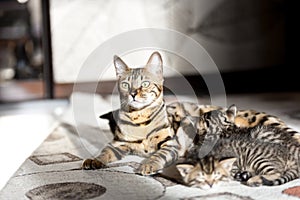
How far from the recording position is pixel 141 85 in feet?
4.41

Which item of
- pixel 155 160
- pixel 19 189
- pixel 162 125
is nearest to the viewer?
pixel 19 189

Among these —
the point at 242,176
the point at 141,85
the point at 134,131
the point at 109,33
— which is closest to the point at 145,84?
the point at 141,85

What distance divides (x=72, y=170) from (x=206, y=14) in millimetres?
1688

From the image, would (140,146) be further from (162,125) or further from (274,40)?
(274,40)

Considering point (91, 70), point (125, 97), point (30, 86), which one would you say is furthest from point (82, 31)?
point (125, 97)

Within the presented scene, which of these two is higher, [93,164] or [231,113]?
[231,113]

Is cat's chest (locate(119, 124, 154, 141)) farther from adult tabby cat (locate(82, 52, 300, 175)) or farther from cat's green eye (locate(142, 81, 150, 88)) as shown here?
cat's green eye (locate(142, 81, 150, 88))

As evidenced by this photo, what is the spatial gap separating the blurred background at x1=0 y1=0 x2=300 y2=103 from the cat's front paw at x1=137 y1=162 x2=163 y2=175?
4.17 ft

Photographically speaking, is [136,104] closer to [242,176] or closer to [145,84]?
[145,84]

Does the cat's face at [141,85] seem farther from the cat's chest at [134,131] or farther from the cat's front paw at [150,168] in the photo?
the cat's front paw at [150,168]

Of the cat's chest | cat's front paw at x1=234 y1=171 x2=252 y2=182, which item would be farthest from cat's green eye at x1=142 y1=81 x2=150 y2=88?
cat's front paw at x1=234 y1=171 x2=252 y2=182

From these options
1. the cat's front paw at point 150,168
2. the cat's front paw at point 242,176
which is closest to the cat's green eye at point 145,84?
the cat's front paw at point 150,168

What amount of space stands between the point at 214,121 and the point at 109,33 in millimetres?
1439

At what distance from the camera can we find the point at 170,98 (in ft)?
5.71
